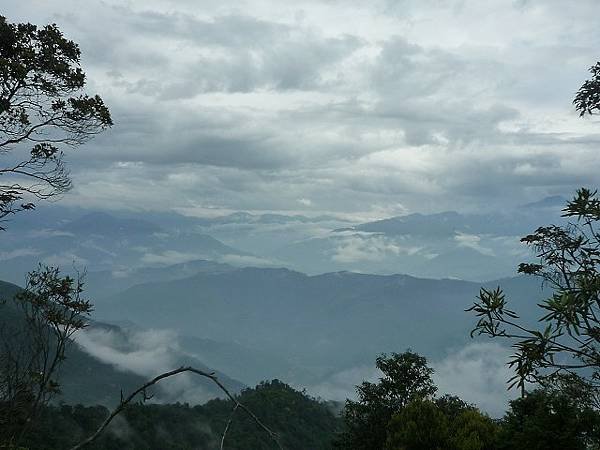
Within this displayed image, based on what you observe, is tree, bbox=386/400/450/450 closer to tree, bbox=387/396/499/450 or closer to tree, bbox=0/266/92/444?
tree, bbox=387/396/499/450

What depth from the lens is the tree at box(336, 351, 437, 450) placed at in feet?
104

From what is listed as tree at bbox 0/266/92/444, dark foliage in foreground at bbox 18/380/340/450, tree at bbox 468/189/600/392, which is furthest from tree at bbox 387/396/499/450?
dark foliage in foreground at bbox 18/380/340/450

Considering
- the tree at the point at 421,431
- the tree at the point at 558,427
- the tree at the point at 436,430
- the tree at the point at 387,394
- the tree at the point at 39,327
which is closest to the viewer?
the tree at the point at 39,327

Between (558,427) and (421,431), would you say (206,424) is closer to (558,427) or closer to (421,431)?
(421,431)

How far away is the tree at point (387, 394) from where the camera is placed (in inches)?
1244

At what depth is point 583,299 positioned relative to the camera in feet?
24.8

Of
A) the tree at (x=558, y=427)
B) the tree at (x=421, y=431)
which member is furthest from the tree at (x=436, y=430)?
the tree at (x=558, y=427)

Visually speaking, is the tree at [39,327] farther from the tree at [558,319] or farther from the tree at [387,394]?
the tree at [387,394]

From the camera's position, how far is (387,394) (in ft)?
105

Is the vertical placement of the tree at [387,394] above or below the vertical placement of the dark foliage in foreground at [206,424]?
above

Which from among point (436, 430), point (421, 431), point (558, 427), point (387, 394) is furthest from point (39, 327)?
point (387, 394)

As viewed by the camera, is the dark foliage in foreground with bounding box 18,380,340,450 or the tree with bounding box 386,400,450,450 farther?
the dark foliage in foreground with bounding box 18,380,340,450

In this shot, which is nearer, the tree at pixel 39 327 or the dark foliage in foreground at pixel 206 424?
the tree at pixel 39 327

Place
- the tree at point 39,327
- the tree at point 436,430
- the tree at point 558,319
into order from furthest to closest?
the tree at point 436,430 < the tree at point 39,327 < the tree at point 558,319
